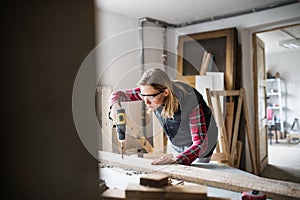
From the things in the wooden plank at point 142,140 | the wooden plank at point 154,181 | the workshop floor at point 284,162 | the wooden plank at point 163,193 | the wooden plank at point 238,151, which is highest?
the wooden plank at point 154,181

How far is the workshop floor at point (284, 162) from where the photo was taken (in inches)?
146

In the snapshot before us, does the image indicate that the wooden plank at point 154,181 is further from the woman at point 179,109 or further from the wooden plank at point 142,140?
the wooden plank at point 142,140

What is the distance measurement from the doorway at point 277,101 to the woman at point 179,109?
2223 millimetres

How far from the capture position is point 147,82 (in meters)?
1.72

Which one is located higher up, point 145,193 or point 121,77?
point 121,77

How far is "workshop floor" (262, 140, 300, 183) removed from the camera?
12.1ft

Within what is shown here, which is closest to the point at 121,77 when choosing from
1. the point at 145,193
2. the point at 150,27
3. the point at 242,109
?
the point at 150,27

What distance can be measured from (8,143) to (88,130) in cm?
18

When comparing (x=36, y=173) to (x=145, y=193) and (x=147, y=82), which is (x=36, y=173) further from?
(x=147, y=82)

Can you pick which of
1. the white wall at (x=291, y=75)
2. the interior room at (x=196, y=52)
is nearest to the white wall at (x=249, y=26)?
the interior room at (x=196, y=52)

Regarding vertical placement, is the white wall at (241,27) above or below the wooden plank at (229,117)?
above

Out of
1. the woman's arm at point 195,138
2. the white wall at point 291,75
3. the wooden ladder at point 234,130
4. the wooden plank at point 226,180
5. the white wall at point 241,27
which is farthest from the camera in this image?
the white wall at point 291,75

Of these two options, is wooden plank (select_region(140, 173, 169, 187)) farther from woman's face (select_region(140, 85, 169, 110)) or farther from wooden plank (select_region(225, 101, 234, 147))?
wooden plank (select_region(225, 101, 234, 147))

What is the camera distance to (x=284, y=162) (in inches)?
177
